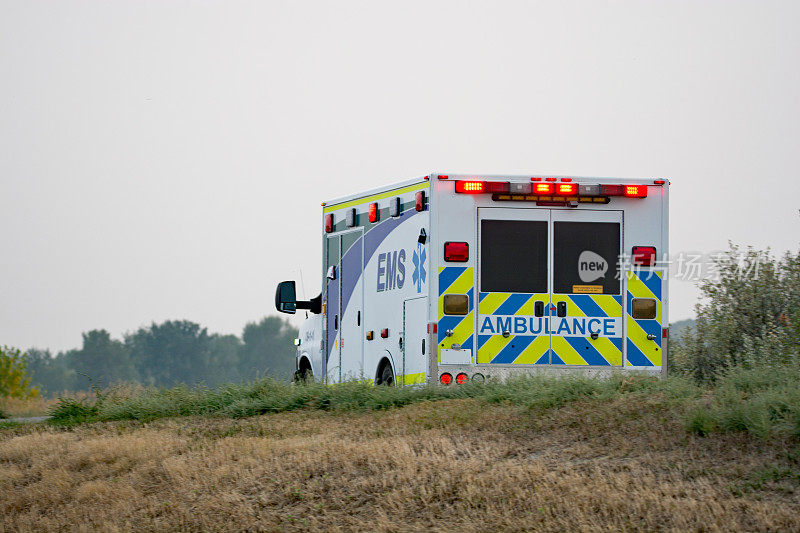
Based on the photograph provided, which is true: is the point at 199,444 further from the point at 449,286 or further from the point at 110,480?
the point at 449,286

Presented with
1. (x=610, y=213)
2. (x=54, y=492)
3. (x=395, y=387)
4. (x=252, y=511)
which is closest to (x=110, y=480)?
(x=54, y=492)

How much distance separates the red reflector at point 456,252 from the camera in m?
12.4

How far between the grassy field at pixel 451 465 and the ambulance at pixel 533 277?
0.71 metres

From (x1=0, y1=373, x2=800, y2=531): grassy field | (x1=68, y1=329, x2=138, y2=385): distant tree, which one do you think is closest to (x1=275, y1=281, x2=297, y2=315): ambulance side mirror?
(x1=0, y1=373, x2=800, y2=531): grassy field

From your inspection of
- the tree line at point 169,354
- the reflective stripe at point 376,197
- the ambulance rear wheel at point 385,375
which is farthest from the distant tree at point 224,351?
the ambulance rear wheel at point 385,375

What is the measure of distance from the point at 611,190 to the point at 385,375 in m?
3.53

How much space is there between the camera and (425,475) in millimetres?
8555

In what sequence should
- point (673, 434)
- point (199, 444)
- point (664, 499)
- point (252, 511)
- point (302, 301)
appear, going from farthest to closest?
point (302, 301), point (199, 444), point (673, 434), point (252, 511), point (664, 499)

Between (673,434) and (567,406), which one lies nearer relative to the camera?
(673,434)

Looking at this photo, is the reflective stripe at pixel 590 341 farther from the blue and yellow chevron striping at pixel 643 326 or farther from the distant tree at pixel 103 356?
the distant tree at pixel 103 356

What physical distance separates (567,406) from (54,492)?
4.66 metres

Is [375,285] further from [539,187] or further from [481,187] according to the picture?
[539,187]

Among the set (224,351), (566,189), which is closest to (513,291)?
(566,189)

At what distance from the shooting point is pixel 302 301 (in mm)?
16219
